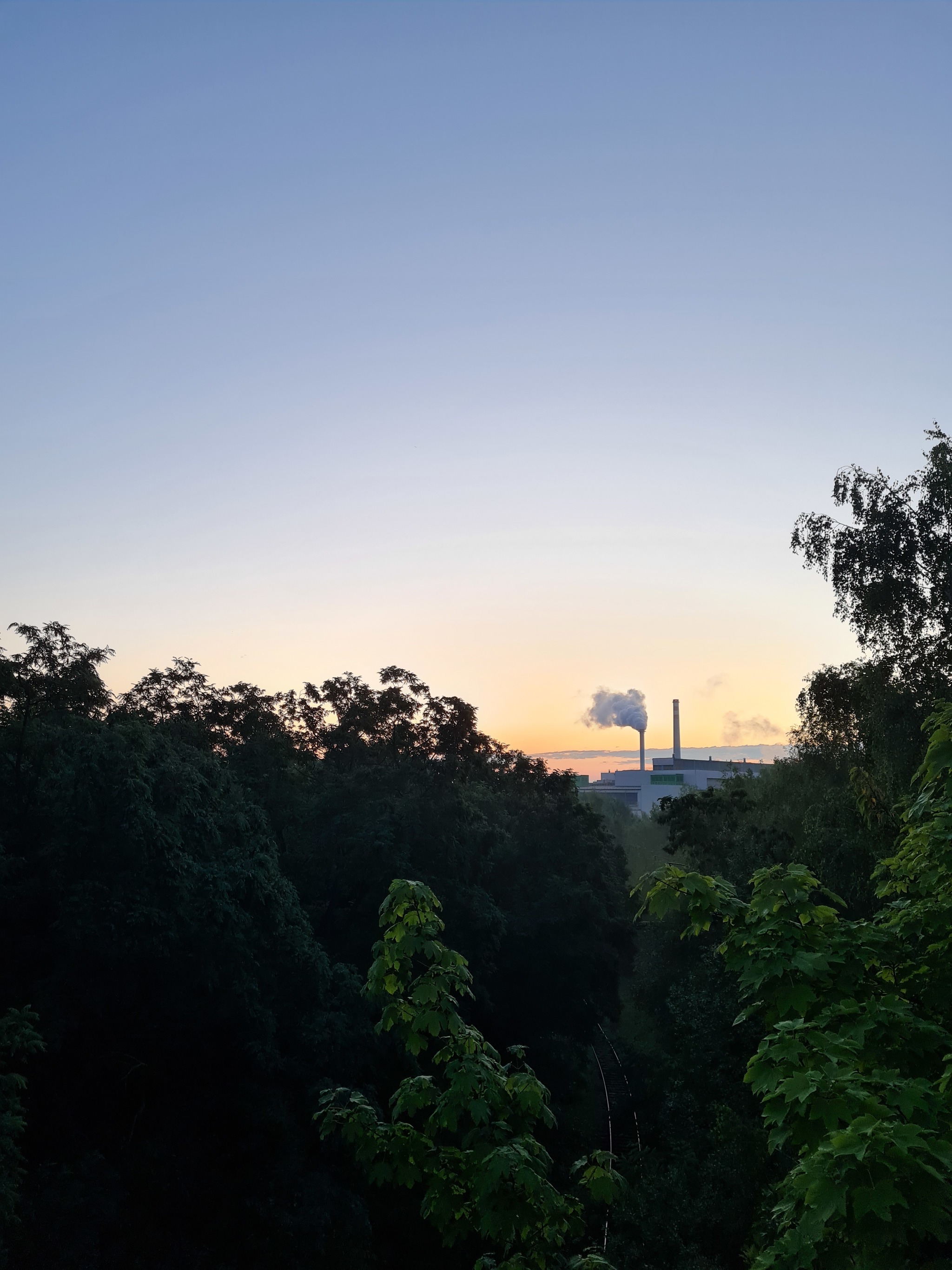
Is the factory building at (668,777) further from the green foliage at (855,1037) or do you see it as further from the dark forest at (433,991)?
the green foliage at (855,1037)

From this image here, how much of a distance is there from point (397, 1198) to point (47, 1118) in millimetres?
10565

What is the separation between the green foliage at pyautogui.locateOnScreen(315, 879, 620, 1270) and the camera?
6879 mm

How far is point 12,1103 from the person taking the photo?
17625 mm

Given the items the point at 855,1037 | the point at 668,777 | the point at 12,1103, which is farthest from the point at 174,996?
the point at 668,777

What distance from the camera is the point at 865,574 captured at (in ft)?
88.4

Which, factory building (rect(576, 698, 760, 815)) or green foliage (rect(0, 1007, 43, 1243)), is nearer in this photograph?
green foliage (rect(0, 1007, 43, 1243))

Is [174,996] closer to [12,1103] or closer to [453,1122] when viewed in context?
[12,1103]

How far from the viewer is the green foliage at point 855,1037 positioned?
16.2 ft

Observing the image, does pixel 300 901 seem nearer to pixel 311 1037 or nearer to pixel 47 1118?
pixel 311 1037

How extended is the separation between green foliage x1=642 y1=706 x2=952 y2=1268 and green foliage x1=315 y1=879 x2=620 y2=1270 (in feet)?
5.27

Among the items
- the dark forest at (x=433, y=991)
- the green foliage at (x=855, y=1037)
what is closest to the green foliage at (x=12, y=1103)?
the dark forest at (x=433, y=991)

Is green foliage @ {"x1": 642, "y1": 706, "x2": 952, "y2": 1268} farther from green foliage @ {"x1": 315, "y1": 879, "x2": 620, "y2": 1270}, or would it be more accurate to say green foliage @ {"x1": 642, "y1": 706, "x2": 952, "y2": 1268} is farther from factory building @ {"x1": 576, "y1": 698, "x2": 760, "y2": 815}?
factory building @ {"x1": 576, "y1": 698, "x2": 760, "y2": 815}

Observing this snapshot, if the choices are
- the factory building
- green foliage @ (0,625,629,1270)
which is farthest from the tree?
the factory building

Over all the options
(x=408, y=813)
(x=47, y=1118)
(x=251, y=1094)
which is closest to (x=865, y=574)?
(x=408, y=813)
